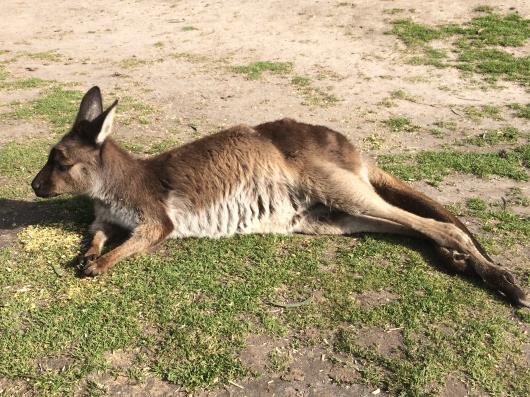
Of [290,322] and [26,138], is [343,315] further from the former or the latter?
[26,138]

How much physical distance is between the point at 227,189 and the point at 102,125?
103 cm

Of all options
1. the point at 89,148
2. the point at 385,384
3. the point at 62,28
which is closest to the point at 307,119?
the point at 89,148

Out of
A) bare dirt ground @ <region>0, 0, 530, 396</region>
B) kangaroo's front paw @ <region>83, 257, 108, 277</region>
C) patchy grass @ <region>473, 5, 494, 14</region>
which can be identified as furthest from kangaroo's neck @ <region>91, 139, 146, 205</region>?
patchy grass @ <region>473, 5, 494, 14</region>

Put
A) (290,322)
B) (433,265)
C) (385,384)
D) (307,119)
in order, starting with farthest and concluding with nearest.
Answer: (307,119), (433,265), (290,322), (385,384)

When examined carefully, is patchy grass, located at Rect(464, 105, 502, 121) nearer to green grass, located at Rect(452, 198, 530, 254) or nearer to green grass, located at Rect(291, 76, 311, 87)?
green grass, located at Rect(452, 198, 530, 254)

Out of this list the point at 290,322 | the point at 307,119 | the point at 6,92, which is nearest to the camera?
the point at 290,322

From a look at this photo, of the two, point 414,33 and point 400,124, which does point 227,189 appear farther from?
point 414,33

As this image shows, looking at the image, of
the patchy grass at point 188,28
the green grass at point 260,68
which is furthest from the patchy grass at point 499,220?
the patchy grass at point 188,28

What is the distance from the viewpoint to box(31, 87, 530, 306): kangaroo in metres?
3.89

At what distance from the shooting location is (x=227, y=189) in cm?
404

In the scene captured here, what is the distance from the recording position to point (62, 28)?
11.3 m

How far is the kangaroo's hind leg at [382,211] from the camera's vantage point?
3.46 m

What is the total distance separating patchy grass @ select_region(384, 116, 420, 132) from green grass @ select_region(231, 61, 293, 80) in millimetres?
2441

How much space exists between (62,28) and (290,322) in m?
10.3
